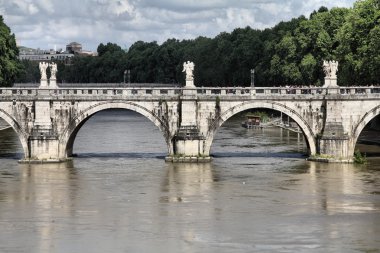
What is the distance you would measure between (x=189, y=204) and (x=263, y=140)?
40.9 meters

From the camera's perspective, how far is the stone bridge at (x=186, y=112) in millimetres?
74688

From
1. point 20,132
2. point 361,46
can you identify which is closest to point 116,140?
point 20,132

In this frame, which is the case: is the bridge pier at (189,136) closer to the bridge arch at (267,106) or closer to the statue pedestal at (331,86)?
the bridge arch at (267,106)

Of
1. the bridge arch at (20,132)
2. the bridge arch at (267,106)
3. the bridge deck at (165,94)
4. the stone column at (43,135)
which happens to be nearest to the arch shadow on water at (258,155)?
the bridge arch at (267,106)

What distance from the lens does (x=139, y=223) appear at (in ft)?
171

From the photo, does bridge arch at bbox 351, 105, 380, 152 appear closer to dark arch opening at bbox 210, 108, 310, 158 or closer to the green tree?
dark arch opening at bbox 210, 108, 310, 158

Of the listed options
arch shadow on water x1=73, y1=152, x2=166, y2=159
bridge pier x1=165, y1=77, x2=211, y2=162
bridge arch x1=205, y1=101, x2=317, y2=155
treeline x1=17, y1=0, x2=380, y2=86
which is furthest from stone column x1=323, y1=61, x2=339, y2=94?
arch shadow on water x1=73, y1=152, x2=166, y2=159

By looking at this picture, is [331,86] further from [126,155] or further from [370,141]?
[126,155]

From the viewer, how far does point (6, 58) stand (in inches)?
4237

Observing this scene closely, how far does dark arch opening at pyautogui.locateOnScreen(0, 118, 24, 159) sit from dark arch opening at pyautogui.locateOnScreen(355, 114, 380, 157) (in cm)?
2996

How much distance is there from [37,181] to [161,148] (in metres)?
24.2

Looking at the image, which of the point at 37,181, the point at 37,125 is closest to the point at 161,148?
the point at 37,125

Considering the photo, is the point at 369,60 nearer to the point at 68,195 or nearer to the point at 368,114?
the point at 368,114

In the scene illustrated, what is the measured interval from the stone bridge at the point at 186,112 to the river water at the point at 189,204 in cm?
193
